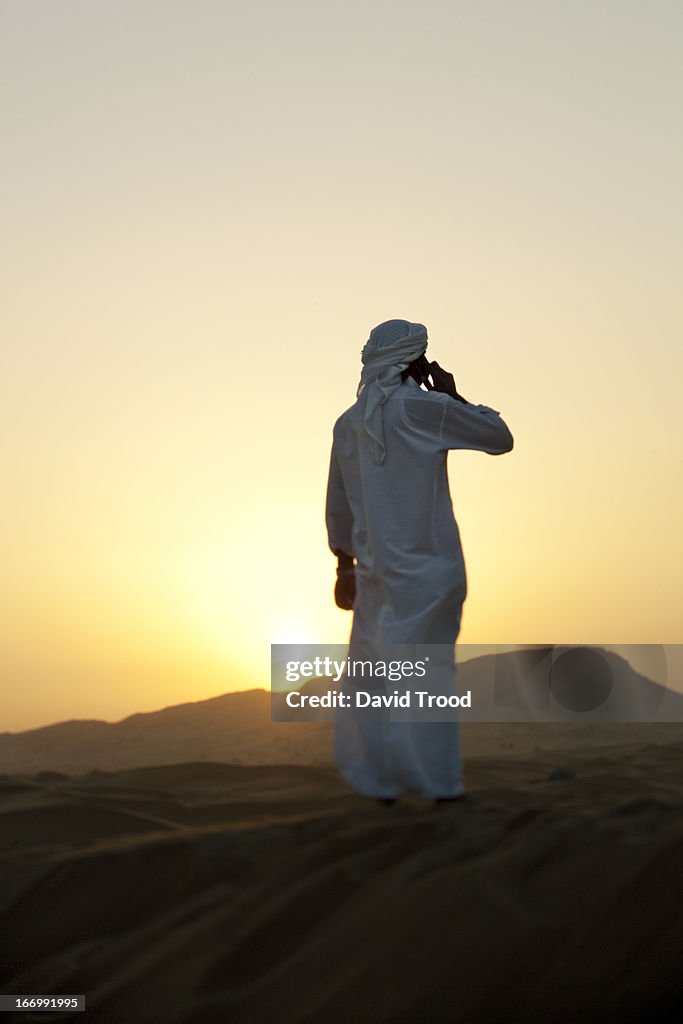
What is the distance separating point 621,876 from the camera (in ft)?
14.3

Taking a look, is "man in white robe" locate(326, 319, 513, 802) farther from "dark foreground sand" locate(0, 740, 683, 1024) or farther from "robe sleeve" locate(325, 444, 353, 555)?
"dark foreground sand" locate(0, 740, 683, 1024)

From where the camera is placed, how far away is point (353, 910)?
4.27 m

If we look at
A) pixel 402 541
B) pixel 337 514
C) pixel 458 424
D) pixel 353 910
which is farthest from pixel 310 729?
pixel 353 910

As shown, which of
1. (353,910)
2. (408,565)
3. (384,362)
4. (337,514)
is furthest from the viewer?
(337,514)

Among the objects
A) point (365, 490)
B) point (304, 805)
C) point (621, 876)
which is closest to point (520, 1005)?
point (621, 876)

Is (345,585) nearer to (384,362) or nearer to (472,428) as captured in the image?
(472,428)

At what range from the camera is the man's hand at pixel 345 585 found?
240 inches

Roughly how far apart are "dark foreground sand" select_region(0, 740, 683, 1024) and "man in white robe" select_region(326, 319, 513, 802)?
301mm

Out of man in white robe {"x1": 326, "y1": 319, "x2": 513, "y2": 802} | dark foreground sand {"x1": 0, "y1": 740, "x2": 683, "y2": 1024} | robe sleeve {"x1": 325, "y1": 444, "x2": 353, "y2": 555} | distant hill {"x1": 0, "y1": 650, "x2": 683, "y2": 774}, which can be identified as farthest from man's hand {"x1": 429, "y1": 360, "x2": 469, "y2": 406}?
distant hill {"x1": 0, "y1": 650, "x2": 683, "y2": 774}

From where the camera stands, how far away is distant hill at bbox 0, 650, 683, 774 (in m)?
10.0

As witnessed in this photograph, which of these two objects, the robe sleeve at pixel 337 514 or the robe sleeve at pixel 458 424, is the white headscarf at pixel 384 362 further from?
the robe sleeve at pixel 337 514

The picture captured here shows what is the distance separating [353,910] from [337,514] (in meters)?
2.47

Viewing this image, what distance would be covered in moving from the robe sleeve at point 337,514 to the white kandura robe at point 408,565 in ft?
0.56

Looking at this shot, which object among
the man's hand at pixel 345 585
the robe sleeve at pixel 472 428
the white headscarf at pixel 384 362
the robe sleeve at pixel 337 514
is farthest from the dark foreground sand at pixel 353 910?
the white headscarf at pixel 384 362
